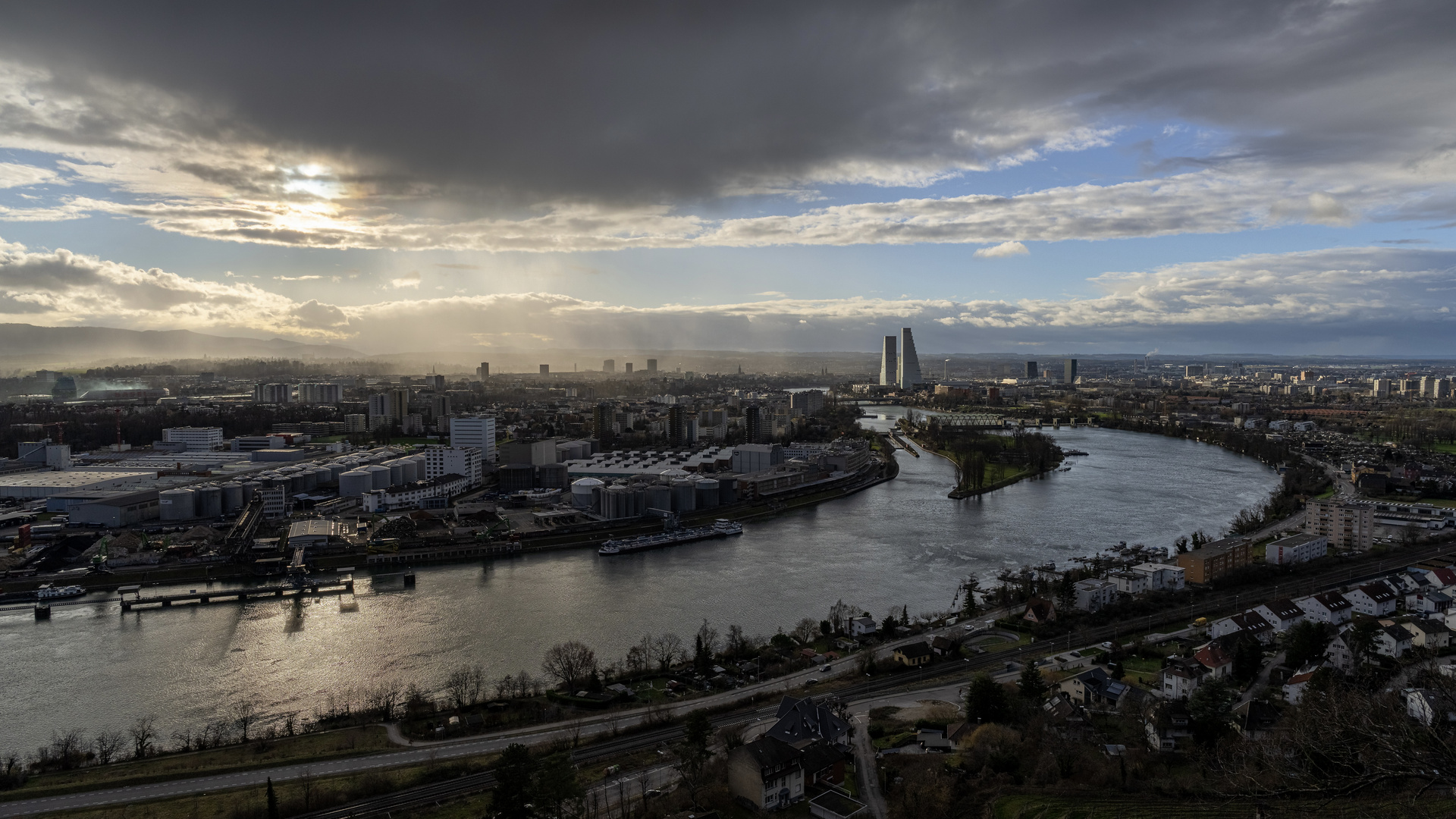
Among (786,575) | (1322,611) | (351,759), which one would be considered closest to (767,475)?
(786,575)

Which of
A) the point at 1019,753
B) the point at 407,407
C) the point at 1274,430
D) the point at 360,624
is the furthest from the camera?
the point at 407,407

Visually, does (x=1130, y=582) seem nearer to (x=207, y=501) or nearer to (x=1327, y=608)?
(x=1327, y=608)

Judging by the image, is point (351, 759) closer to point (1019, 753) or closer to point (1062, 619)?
point (1019, 753)

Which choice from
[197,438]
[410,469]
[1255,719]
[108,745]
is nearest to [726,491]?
[410,469]

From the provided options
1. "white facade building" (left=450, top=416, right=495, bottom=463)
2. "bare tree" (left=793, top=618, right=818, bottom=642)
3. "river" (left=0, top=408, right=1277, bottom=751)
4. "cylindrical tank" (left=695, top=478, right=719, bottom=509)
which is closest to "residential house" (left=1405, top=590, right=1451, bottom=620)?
"river" (left=0, top=408, right=1277, bottom=751)

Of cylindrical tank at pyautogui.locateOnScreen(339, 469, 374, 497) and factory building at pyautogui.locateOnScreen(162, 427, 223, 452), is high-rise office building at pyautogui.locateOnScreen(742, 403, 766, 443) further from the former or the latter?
factory building at pyautogui.locateOnScreen(162, 427, 223, 452)

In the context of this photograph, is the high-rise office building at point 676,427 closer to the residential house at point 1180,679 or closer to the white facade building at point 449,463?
the white facade building at point 449,463

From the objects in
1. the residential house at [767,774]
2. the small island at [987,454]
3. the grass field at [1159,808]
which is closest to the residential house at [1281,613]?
the grass field at [1159,808]
